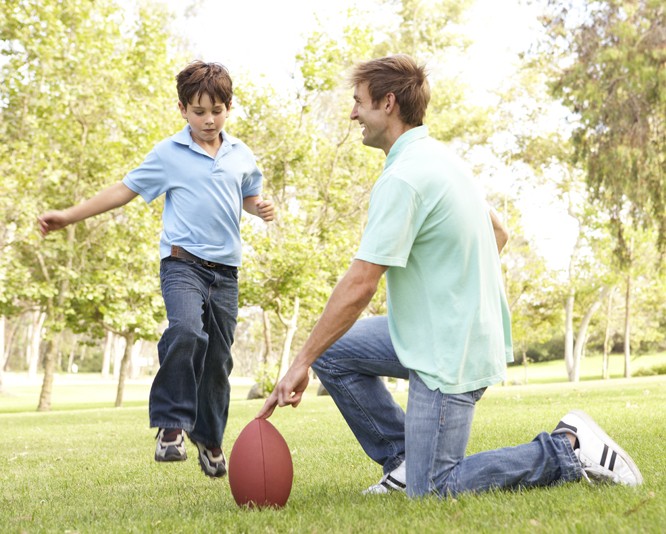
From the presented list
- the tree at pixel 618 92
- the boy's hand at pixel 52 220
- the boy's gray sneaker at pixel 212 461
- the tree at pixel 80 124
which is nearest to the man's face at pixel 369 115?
the boy's hand at pixel 52 220

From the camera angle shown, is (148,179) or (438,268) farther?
(148,179)

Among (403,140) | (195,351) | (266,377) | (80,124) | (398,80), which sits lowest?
(266,377)

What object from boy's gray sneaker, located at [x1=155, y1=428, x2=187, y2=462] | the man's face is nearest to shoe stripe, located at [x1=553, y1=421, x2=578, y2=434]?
the man's face

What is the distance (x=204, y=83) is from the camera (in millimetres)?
5422

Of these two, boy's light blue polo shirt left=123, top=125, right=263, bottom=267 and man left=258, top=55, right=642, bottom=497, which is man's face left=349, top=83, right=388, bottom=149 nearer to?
man left=258, top=55, right=642, bottom=497

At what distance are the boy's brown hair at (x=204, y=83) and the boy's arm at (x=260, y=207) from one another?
750 mm

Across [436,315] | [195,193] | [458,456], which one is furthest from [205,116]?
[458,456]

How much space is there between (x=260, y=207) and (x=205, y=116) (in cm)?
75

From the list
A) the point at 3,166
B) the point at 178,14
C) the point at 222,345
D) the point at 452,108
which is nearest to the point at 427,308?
the point at 222,345

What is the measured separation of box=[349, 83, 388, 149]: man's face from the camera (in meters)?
4.23

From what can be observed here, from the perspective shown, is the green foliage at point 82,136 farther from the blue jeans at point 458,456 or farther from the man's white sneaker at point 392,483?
the blue jeans at point 458,456

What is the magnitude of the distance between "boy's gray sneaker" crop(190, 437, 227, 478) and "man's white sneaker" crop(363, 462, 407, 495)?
56.5 inches

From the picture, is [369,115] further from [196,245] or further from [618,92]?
[618,92]

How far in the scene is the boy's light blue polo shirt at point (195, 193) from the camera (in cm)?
551
